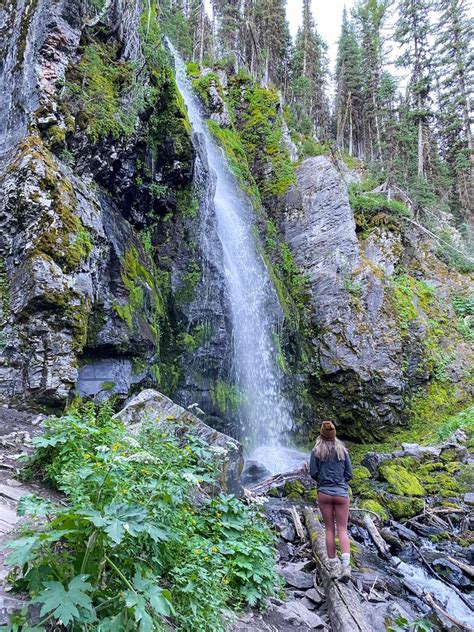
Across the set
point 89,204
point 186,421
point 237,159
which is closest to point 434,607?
point 186,421

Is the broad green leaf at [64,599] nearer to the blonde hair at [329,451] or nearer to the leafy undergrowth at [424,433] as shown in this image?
the blonde hair at [329,451]

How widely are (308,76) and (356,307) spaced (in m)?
23.6

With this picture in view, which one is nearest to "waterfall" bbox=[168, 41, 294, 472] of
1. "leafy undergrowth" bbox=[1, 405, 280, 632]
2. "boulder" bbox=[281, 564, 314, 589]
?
"boulder" bbox=[281, 564, 314, 589]

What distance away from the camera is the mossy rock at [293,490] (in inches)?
342

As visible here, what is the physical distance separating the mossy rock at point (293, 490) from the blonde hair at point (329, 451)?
13.2 feet

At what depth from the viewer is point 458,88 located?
28.2 m

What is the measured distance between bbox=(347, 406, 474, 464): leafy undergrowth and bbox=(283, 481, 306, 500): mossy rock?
511 cm

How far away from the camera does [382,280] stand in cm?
1712

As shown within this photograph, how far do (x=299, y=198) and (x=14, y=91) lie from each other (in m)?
13.2

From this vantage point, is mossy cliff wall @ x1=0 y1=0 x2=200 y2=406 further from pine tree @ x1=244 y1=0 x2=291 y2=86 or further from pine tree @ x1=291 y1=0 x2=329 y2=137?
pine tree @ x1=291 y1=0 x2=329 y2=137

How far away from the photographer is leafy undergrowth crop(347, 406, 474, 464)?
13695 mm

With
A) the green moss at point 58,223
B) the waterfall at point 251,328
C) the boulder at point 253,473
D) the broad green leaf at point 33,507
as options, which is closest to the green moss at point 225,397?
the waterfall at point 251,328

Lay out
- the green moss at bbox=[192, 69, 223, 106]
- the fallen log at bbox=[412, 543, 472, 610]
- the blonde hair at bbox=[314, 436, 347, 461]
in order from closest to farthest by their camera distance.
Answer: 1. the blonde hair at bbox=[314, 436, 347, 461]
2. the fallen log at bbox=[412, 543, 472, 610]
3. the green moss at bbox=[192, 69, 223, 106]

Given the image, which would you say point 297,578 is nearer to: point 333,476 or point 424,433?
point 333,476
